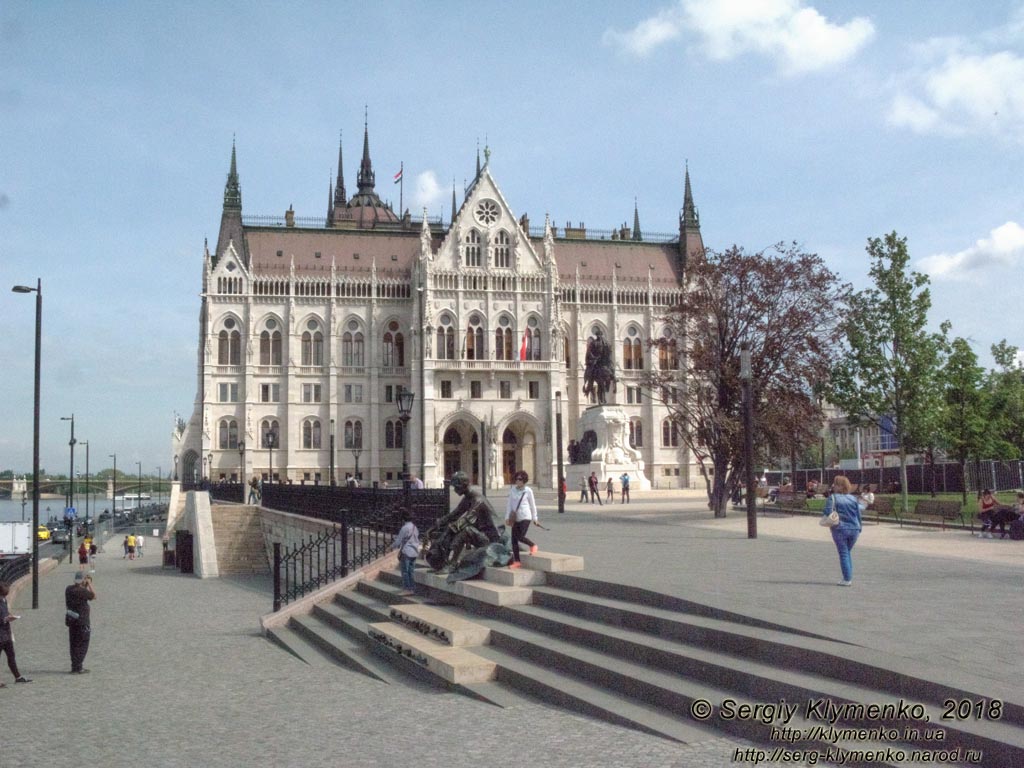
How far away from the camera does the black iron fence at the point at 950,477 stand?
4338 cm

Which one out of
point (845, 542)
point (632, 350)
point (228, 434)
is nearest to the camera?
point (845, 542)

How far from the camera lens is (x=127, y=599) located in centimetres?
2855

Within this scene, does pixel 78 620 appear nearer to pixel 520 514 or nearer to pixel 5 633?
pixel 5 633

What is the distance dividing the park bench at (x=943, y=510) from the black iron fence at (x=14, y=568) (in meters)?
25.8

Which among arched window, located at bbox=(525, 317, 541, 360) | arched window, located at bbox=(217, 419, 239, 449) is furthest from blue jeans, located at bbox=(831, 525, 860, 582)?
arched window, located at bbox=(217, 419, 239, 449)

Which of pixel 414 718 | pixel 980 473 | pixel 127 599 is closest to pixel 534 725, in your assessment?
pixel 414 718

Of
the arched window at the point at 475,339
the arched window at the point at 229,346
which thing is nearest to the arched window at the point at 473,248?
the arched window at the point at 475,339

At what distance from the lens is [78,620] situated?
14234mm

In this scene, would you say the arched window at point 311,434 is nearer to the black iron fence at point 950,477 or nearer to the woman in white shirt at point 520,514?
the black iron fence at point 950,477

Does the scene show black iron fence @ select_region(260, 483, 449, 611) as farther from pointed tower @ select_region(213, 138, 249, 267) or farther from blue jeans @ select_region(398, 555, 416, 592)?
pointed tower @ select_region(213, 138, 249, 267)

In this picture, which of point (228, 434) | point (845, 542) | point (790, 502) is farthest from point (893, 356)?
point (228, 434)

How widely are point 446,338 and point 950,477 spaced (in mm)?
39528

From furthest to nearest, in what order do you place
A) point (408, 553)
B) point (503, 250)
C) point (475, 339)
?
1. point (503, 250)
2. point (475, 339)
3. point (408, 553)

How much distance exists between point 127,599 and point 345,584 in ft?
45.6
